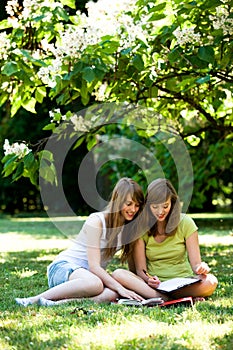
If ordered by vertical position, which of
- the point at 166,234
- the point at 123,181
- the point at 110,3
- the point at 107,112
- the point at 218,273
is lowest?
the point at 218,273

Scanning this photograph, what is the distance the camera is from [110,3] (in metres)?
6.50

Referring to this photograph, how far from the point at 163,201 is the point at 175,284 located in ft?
2.03

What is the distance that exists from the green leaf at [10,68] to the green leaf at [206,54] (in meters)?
1.56

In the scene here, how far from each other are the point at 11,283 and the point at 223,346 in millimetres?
3012

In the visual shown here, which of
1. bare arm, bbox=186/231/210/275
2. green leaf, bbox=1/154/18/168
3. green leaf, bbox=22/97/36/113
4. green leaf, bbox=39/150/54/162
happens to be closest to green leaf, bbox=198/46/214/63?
bare arm, bbox=186/231/210/275

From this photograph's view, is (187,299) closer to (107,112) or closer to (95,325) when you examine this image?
(95,325)

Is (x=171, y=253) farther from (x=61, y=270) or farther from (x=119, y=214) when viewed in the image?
(x=61, y=270)

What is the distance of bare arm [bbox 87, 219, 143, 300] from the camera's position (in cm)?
470

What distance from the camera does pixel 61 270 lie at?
4969 millimetres

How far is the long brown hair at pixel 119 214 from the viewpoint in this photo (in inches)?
194

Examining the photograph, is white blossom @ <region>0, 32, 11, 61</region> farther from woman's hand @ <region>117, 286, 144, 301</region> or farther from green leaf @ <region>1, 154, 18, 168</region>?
woman's hand @ <region>117, 286, 144, 301</region>

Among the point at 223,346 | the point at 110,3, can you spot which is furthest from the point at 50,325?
the point at 110,3

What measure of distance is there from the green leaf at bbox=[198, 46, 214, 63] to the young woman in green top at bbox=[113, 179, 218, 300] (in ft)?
3.78

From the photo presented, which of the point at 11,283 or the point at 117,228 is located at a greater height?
the point at 117,228
